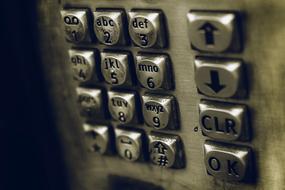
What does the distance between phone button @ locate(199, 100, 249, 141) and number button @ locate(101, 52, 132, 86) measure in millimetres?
111

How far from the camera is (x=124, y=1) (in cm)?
57

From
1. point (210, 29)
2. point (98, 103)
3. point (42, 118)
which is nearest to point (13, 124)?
point (42, 118)

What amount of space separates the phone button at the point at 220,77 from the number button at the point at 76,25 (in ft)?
0.55

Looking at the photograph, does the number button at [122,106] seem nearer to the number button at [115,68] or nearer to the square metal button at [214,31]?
A: the number button at [115,68]

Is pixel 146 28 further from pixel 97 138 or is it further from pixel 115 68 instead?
pixel 97 138

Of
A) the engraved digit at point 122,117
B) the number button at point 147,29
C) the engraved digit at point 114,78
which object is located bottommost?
the engraved digit at point 122,117

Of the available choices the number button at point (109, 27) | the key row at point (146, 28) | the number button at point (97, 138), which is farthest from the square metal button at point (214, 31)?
the number button at point (97, 138)

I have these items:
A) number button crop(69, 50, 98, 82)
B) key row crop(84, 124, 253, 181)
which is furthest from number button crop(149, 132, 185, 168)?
number button crop(69, 50, 98, 82)

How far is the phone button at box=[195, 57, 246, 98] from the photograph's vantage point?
509mm

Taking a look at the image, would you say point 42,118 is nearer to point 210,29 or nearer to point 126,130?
point 126,130

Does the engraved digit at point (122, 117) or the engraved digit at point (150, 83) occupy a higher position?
the engraved digit at point (150, 83)

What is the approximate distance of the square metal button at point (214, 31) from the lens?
0.49 meters

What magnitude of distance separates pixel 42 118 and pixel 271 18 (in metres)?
0.41

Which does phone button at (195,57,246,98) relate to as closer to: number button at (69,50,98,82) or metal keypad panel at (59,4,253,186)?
metal keypad panel at (59,4,253,186)
